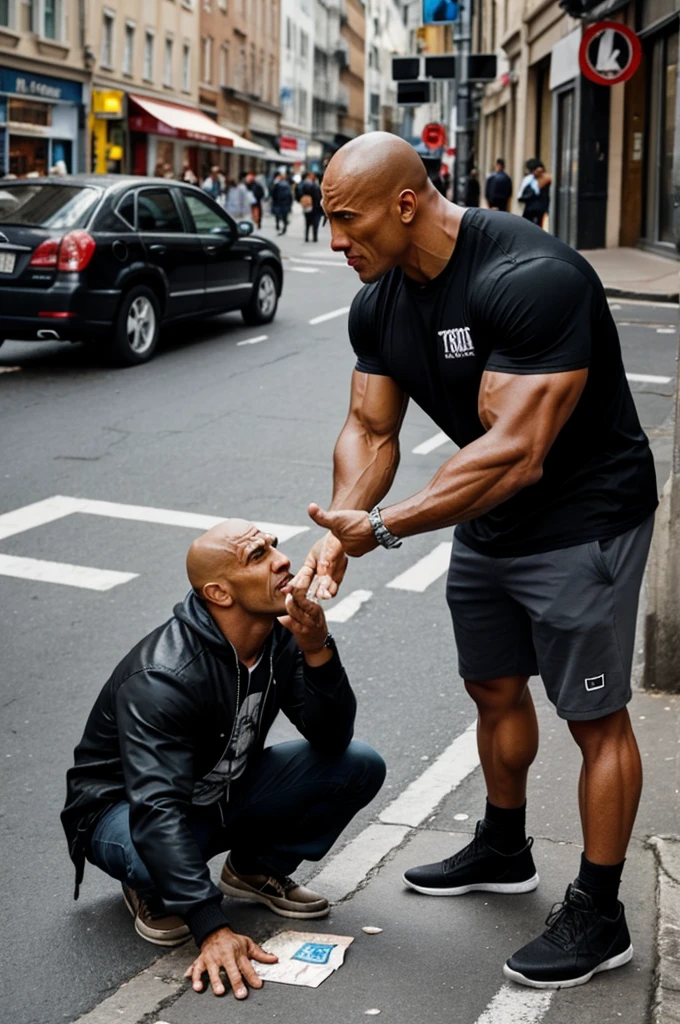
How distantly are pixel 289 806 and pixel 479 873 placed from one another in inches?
21.0

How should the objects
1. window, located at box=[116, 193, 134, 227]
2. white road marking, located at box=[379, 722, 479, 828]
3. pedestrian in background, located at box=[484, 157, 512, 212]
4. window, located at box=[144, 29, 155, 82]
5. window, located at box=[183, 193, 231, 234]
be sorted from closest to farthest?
1. white road marking, located at box=[379, 722, 479, 828]
2. window, located at box=[116, 193, 134, 227]
3. window, located at box=[183, 193, 231, 234]
4. pedestrian in background, located at box=[484, 157, 512, 212]
5. window, located at box=[144, 29, 155, 82]

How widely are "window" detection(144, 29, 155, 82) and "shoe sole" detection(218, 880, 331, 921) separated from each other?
4733 centimetres

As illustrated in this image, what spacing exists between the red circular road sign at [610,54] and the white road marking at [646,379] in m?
6.58

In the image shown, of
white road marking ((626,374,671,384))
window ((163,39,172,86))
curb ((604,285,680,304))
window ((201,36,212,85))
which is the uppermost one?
window ((201,36,212,85))

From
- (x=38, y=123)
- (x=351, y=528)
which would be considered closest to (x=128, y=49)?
(x=38, y=123)

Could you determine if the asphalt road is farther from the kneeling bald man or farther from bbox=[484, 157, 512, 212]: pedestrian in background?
bbox=[484, 157, 512, 212]: pedestrian in background

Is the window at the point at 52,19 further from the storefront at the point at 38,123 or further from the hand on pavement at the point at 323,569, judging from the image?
the hand on pavement at the point at 323,569

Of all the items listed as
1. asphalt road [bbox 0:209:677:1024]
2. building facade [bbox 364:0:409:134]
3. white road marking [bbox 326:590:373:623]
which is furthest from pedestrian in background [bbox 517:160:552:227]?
building facade [bbox 364:0:409:134]

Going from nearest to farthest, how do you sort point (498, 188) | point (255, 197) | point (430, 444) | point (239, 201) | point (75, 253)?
point (430, 444)
point (75, 253)
point (498, 188)
point (239, 201)
point (255, 197)

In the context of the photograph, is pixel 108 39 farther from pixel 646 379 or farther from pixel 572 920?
pixel 572 920

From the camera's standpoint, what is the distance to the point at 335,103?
113 metres

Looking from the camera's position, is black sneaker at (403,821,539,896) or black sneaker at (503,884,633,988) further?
black sneaker at (403,821,539,896)

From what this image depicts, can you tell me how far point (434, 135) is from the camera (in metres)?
34.2

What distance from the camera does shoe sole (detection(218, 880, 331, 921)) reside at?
3.54 metres
